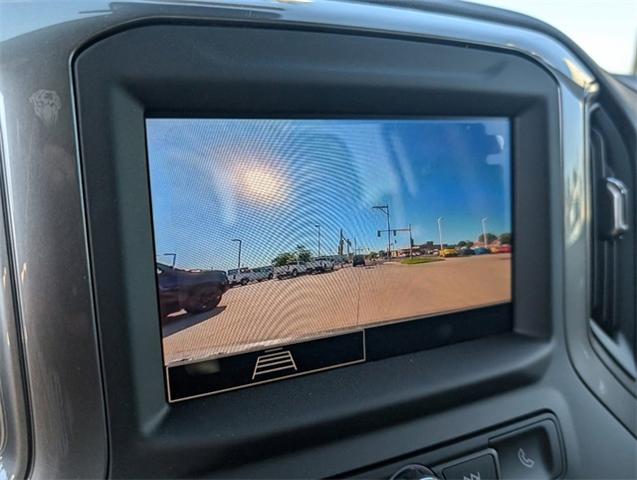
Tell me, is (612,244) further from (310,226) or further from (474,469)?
(310,226)

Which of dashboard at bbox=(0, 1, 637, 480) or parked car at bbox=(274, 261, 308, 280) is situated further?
parked car at bbox=(274, 261, 308, 280)

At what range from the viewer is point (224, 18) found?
711 millimetres

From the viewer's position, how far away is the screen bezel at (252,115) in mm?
661

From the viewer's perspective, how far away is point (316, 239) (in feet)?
2.63

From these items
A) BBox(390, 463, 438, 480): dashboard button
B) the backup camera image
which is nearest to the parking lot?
the backup camera image

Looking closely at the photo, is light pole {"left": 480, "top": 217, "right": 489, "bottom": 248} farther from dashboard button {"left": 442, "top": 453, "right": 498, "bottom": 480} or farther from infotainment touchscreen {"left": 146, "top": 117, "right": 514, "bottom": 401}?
dashboard button {"left": 442, "top": 453, "right": 498, "bottom": 480}

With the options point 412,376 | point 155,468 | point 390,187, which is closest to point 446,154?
point 390,187

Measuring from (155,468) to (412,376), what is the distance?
1.28ft

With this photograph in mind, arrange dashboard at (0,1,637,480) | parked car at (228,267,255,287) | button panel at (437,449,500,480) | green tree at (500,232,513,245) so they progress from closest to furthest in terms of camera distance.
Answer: dashboard at (0,1,637,480)
parked car at (228,267,255,287)
button panel at (437,449,500,480)
green tree at (500,232,513,245)

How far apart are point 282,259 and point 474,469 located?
0.46 metres

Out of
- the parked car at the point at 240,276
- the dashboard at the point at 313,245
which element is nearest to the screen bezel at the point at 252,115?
the dashboard at the point at 313,245

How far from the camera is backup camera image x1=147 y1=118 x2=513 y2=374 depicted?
72cm

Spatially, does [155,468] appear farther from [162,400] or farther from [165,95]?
[165,95]

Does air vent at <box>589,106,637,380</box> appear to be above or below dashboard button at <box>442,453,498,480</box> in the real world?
above
